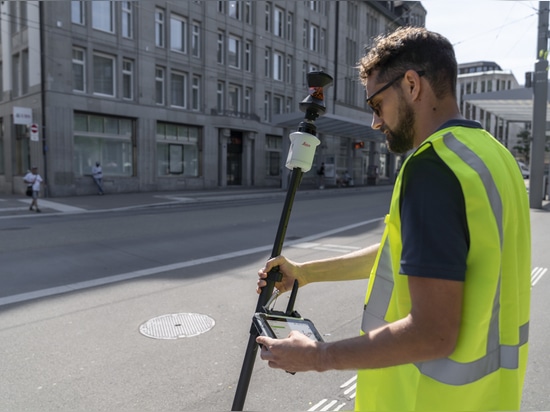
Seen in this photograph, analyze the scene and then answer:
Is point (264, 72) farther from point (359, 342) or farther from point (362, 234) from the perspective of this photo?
point (359, 342)

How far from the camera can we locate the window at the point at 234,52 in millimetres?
29609

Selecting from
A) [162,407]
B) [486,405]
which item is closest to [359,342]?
[486,405]

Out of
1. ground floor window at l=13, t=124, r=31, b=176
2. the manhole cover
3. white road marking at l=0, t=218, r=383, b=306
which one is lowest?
the manhole cover

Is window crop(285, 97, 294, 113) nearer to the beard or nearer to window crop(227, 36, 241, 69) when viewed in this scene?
window crop(227, 36, 241, 69)

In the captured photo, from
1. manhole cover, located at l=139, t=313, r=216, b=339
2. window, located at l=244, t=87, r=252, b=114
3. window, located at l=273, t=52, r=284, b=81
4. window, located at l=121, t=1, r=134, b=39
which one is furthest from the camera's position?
window, located at l=273, t=52, r=284, b=81

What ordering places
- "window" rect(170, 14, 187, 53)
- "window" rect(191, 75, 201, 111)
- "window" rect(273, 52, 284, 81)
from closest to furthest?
"window" rect(170, 14, 187, 53)
"window" rect(191, 75, 201, 111)
"window" rect(273, 52, 284, 81)

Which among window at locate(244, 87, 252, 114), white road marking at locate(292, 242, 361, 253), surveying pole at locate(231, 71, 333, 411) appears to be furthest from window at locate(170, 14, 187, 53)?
surveying pole at locate(231, 71, 333, 411)

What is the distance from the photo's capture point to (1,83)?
2517cm

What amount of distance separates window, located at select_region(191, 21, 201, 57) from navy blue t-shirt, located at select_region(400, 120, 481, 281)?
2813cm

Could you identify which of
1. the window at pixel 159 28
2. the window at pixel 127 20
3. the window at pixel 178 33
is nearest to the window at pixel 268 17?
the window at pixel 178 33

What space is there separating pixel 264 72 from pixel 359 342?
32.6 metres

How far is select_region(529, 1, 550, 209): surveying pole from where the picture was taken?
16.0 meters

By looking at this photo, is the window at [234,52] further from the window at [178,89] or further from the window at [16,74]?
the window at [16,74]

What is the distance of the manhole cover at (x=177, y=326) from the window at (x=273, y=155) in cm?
2926
